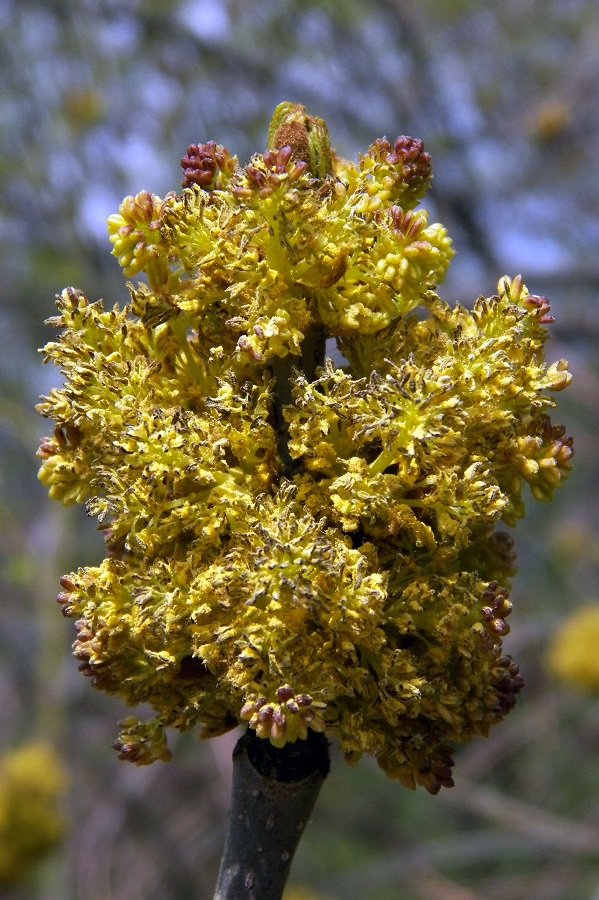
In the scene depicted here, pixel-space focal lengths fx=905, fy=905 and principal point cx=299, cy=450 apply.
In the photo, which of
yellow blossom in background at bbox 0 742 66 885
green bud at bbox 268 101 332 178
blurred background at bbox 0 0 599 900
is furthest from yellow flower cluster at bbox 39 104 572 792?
yellow blossom in background at bbox 0 742 66 885

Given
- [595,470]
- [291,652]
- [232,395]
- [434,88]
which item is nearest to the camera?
[291,652]

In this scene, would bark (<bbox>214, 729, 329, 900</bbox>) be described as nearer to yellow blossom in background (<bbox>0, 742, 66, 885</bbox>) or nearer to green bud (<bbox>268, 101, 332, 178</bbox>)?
green bud (<bbox>268, 101, 332, 178</bbox>)

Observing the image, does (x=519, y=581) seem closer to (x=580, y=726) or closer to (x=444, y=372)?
(x=580, y=726)

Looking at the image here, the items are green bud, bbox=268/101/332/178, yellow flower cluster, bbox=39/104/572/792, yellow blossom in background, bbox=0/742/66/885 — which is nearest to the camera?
yellow flower cluster, bbox=39/104/572/792

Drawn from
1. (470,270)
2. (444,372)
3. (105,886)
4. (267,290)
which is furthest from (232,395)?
(470,270)

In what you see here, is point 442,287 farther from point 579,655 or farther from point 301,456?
point 301,456

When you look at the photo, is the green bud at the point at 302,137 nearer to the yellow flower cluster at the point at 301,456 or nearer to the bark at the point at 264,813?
the yellow flower cluster at the point at 301,456

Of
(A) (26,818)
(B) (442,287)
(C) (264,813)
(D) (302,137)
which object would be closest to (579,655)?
(B) (442,287)
